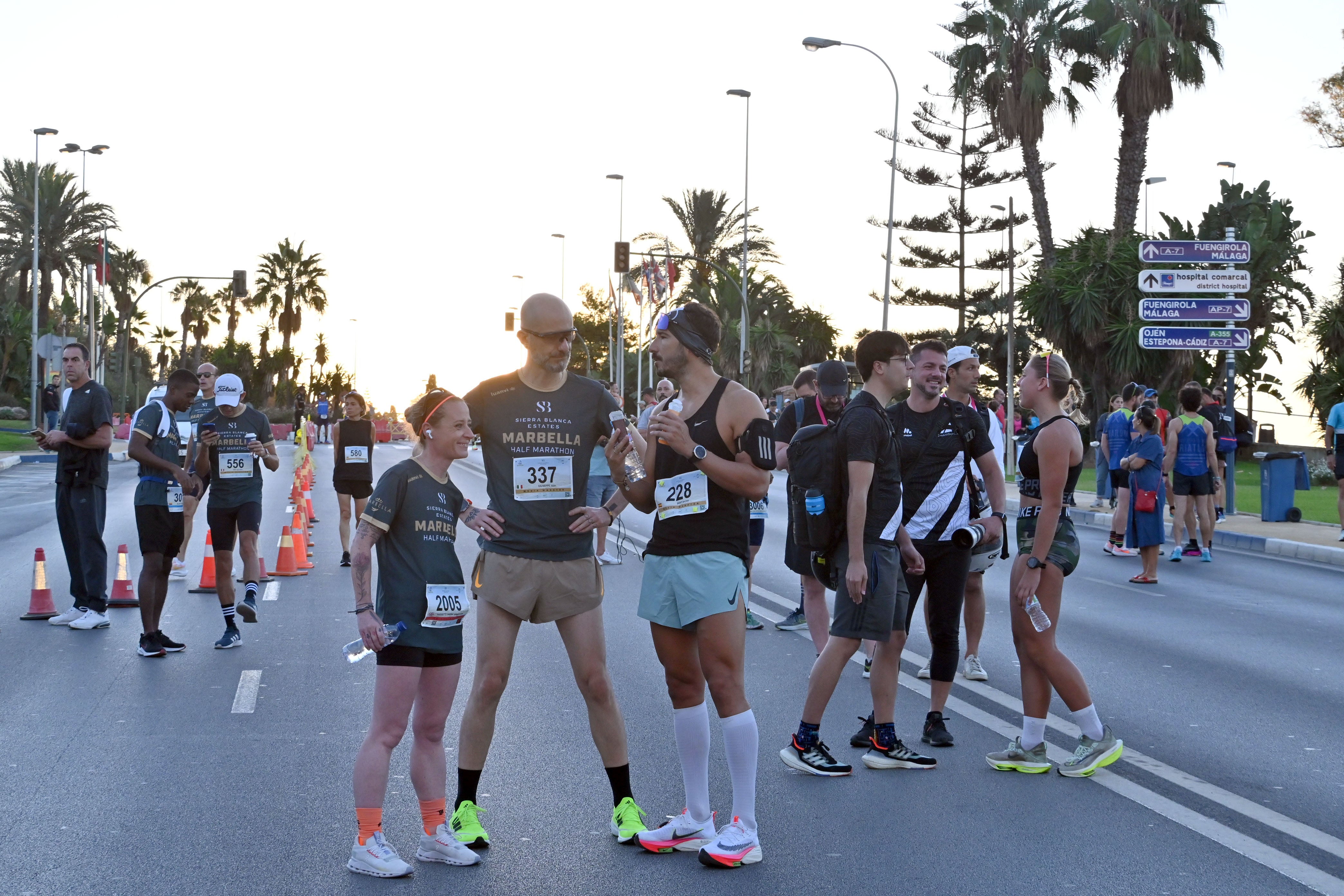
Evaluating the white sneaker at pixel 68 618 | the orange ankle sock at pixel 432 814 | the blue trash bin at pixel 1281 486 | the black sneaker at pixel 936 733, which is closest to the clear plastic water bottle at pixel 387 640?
the orange ankle sock at pixel 432 814

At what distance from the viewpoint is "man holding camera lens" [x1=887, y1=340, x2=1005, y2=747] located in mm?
6625

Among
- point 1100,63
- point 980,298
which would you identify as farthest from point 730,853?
point 980,298

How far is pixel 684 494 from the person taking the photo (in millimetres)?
5004

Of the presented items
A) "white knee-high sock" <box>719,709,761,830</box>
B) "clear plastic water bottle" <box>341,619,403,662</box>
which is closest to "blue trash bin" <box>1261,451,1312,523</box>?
"white knee-high sock" <box>719,709,761,830</box>

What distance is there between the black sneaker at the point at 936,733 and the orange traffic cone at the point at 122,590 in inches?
279

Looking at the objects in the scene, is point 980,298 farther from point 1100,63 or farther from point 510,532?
point 510,532

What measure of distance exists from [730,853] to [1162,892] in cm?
141

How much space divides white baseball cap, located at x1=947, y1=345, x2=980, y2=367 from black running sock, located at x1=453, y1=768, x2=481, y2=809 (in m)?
3.38

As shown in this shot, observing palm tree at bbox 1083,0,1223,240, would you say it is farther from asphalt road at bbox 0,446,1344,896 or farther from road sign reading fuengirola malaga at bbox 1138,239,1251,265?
asphalt road at bbox 0,446,1344,896

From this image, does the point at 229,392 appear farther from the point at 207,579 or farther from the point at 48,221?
the point at 48,221

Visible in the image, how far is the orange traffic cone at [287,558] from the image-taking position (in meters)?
13.6

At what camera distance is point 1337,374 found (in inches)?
1489

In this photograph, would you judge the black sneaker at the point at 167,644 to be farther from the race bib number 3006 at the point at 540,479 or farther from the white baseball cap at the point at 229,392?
the race bib number 3006 at the point at 540,479

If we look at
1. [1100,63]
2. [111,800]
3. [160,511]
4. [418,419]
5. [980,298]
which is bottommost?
[111,800]
